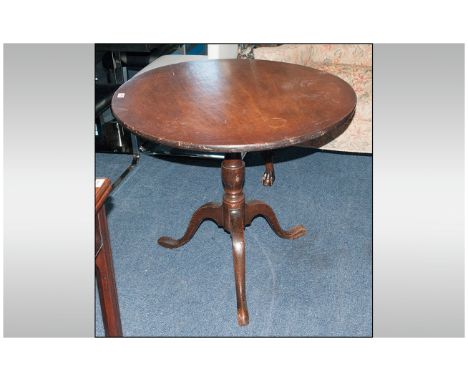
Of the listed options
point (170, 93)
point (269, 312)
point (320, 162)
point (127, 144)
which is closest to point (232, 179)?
point (170, 93)

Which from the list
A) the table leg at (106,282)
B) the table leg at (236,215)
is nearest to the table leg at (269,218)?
the table leg at (236,215)

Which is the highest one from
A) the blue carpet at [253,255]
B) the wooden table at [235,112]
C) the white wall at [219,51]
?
the white wall at [219,51]

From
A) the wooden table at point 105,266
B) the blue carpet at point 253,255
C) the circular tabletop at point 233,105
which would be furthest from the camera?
the blue carpet at point 253,255

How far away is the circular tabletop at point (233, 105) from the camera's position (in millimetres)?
1408

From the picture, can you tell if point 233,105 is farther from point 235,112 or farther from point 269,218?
point 269,218

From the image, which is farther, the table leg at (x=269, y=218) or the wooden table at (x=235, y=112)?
the table leg at (x=269, y=218)

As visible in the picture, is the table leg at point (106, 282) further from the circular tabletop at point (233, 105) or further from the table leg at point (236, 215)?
the table leg at point (236, 215)

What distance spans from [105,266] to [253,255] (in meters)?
0.88

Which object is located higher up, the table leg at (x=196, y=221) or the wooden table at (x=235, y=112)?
the wooden table at (x=235, y=112)

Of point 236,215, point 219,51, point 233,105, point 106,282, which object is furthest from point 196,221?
point 219,51

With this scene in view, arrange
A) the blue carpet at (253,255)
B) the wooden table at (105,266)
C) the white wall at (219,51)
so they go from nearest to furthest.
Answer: the wooden table at (105,266)
the blue carpet at (253,255)
the white wall at (219,51)

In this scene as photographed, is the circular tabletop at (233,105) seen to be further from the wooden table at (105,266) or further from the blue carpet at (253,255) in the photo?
the blue carpet at (253,255)

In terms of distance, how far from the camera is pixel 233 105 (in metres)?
1.62

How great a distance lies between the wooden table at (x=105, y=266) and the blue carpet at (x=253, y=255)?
0.26 meters
